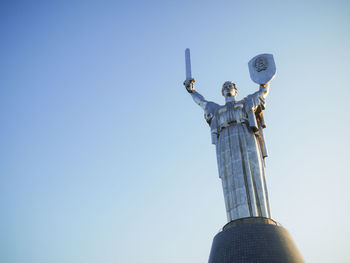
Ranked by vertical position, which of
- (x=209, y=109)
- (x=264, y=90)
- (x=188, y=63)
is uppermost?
(x=188, y=63)

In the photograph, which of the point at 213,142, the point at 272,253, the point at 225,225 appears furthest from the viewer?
the point at 213,142

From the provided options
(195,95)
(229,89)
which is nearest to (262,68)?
(229,89)

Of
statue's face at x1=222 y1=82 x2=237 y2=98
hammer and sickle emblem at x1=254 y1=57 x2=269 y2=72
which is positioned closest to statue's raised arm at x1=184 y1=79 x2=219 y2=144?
statue's face at x1=222 y1=82 x2=237 y2=98

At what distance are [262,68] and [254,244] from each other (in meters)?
7.08

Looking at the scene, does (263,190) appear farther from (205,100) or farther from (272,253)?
(205,100)

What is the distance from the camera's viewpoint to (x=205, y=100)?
47.1ft

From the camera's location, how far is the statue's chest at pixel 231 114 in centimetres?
1305

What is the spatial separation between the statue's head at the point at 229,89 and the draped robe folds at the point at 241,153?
2.34 feet

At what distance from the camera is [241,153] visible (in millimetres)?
12156

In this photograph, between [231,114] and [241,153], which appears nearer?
[241,153]

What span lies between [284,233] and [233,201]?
6.07 ft

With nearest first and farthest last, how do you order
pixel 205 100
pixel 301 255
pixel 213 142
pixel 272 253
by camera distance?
pixel 272 253 → pixel 301 255 → pixel 213 142 → pixel 205 100

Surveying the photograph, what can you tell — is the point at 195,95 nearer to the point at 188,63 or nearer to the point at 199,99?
the point at 199,99

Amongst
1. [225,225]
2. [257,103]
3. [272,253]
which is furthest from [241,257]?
[257,103]
